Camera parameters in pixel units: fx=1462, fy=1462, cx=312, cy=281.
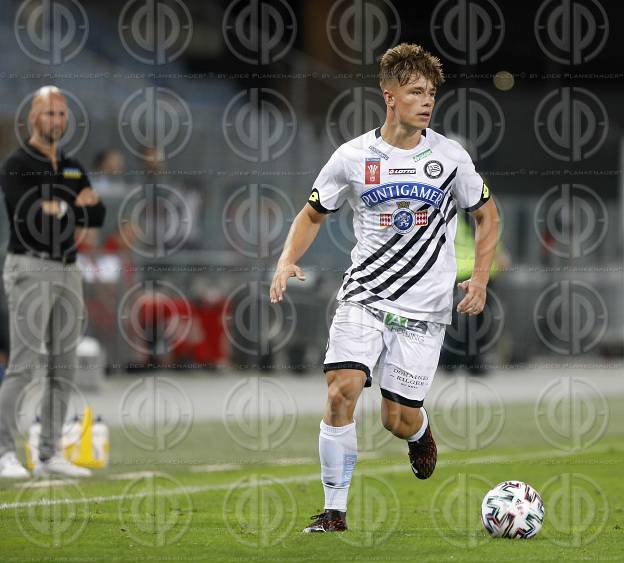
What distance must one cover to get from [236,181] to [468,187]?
10.4m

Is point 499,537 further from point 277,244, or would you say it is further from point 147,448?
point 277,244

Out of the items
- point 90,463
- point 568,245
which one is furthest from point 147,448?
point 568,245

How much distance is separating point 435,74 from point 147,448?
16.4 feet

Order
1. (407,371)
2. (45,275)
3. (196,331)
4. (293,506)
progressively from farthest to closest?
(196,331) < (45,275) < (293,506) < (407,371)

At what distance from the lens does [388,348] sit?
6984mm

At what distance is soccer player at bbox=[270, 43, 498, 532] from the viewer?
22.0 ft

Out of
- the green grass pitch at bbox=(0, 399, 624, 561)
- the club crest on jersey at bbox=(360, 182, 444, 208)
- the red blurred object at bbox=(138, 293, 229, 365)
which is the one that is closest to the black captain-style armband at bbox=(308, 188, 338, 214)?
the club crest on jersey at bbox=(360, 182, 444, 208)

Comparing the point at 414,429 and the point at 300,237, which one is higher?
the point at 300,237

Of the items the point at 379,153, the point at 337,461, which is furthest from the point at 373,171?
the point at 337,461

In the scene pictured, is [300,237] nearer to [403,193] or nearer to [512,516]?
[403,193]

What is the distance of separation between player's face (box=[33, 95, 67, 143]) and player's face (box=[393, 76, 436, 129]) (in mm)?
3091

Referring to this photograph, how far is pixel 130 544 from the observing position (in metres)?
6.34

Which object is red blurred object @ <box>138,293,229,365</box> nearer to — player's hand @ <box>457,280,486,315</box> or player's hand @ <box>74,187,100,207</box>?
player's hand @ <box>74,187,100,207</box>

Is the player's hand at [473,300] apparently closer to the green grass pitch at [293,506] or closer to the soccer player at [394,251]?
the soccer player at [394,251]
